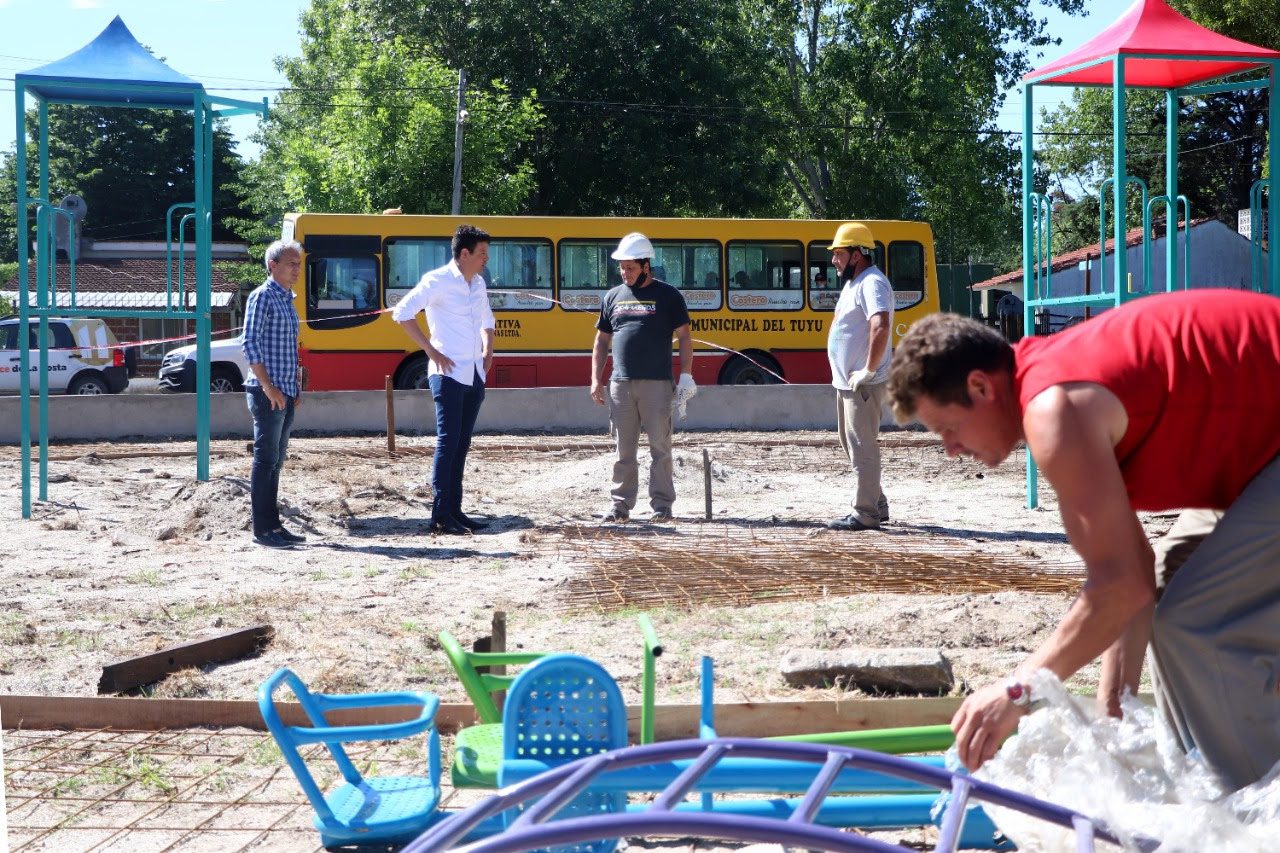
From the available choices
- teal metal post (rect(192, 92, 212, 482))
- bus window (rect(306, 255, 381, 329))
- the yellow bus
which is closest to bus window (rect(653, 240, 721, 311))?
the yellow bus

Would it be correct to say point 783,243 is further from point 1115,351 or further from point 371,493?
point 1115,351

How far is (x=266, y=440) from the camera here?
7555mm

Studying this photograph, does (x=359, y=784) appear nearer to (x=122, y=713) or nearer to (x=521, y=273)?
(x=122, y=713)

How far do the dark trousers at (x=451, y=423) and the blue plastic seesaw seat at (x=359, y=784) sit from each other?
440cm

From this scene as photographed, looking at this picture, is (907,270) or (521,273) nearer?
(521,273)

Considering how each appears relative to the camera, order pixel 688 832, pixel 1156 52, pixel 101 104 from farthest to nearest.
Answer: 1. pixel 101 104
2. pixel 1156 52
3. pixel 688 832

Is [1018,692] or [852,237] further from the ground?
[852,237]

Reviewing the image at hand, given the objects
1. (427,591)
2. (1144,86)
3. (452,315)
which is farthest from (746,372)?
(427,591)

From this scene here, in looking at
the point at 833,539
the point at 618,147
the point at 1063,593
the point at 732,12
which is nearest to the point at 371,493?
the point at 833,539

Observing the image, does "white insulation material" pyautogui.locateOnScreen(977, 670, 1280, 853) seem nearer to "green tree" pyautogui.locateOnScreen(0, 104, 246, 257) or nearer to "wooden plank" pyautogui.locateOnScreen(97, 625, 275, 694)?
"wooden plank" pyautogui.locateOnScreen(97, 625, 275, 694)

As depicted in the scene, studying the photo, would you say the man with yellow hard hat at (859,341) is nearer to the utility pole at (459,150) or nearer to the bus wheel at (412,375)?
the bus wheel at (412,375)

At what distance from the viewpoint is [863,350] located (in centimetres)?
806

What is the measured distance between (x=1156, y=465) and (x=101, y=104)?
9.74 metres

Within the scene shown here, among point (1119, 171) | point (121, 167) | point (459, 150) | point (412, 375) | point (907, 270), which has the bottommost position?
point (412, 375)
